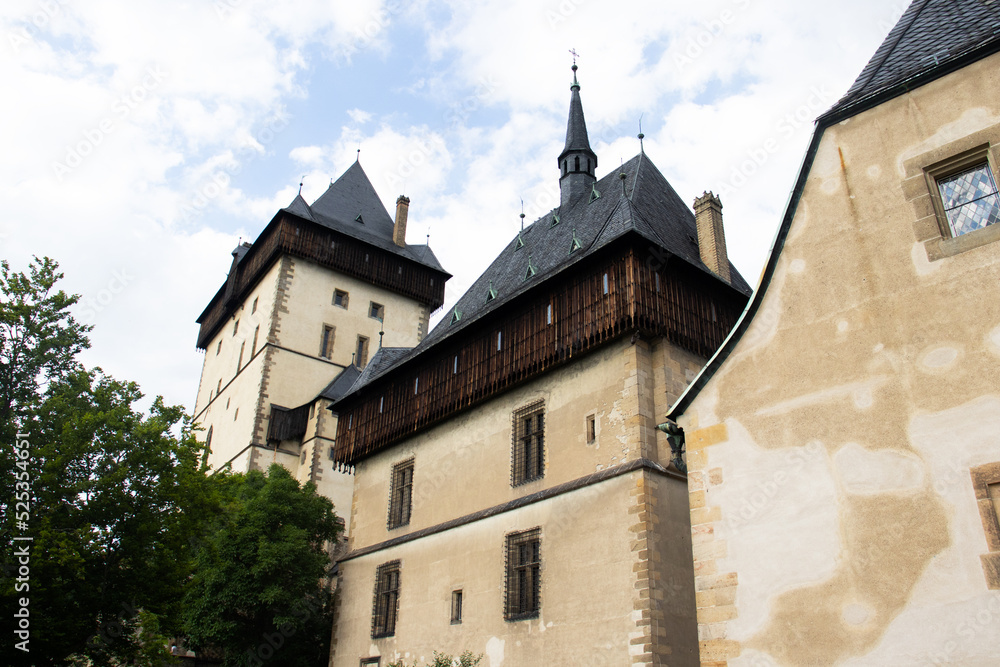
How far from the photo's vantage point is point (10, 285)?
719 inches

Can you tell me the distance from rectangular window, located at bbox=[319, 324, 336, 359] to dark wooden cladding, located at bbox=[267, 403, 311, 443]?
3001mm

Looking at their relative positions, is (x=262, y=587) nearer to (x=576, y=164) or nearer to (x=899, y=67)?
(x=576, y=164)

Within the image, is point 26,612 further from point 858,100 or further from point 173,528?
point 858,100

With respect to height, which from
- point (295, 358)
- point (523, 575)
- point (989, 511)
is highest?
point (295, 358)

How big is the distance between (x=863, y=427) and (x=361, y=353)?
1205 inches

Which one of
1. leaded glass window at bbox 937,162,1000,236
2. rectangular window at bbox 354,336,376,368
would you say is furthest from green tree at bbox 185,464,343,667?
leaded glass window at bbox 937,162,1000,236

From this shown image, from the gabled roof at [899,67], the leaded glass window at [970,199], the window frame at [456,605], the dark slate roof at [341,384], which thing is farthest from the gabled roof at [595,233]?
the dark slate roof at [341,384]

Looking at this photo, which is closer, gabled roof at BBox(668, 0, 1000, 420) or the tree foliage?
gabled roof at BBox(668, 0, 1000, 420)

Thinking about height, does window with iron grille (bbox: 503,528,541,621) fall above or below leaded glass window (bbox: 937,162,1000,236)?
below

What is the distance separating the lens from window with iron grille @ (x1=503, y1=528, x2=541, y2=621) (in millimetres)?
16141

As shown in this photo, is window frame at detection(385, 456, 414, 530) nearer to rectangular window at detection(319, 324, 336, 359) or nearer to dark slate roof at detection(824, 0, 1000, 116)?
dark slate roof at detection(824, 0, 1000, 116)

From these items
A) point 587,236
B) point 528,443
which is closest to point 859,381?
point 528,443

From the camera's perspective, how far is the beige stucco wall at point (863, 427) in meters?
8.30

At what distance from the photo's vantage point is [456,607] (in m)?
18.0
